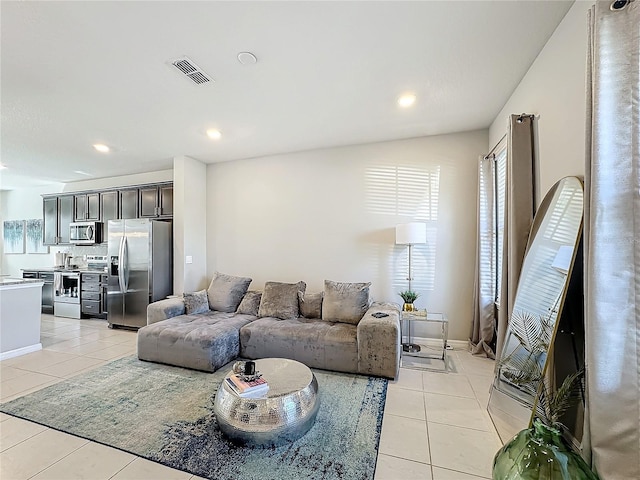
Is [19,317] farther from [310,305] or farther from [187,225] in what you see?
[310,305]

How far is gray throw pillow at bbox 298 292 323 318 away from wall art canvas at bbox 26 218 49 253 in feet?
22.5

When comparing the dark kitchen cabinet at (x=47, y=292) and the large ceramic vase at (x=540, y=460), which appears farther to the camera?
the dark kitchen cabinet at (x=47, y=292)

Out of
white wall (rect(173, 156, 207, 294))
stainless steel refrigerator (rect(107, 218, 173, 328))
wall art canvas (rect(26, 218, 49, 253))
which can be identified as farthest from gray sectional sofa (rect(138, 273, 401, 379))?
wall art canvas (rect(26, 218, 49, 253))

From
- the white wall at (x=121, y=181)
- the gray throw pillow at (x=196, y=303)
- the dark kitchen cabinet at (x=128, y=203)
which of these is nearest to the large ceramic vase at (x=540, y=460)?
the gray throw pillow at (x=196, y=303)

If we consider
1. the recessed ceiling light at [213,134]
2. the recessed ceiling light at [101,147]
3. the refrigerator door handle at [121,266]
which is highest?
the recessed ceiling light at [213,134]

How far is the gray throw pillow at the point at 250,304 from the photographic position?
13.2ft

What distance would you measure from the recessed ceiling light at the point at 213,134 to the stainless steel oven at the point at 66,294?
4.10 m

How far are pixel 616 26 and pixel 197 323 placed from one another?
416cm

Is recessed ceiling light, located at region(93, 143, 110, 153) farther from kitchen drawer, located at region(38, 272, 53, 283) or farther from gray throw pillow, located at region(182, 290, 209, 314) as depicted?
kitchen drawer, located at region(38, 272, 53, 283)

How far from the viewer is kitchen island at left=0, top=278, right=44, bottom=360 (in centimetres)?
348

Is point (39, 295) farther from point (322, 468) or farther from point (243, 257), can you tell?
point (322, 468)

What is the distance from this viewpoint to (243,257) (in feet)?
15.9

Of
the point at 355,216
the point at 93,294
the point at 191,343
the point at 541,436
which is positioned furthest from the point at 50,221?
the point at 541,436

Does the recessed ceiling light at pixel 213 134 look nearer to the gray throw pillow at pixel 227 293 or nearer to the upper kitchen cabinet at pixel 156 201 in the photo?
the upper kitchen cabinet at pixel 156 201
